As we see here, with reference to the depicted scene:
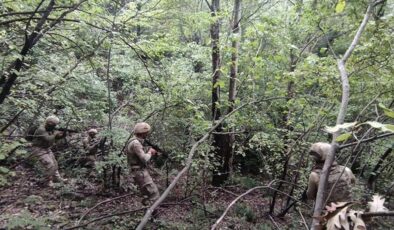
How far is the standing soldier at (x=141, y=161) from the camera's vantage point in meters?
6.65

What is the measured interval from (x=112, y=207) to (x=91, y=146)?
6.02 ft

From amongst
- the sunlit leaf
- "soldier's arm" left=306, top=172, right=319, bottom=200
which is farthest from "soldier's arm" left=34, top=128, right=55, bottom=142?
the sunlit leaf

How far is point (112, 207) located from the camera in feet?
25.3

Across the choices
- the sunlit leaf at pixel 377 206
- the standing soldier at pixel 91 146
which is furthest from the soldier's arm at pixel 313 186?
the standing soldier at pixel 91 146

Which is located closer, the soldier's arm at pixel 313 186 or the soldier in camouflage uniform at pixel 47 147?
the soldier's arm at pixel 313 186

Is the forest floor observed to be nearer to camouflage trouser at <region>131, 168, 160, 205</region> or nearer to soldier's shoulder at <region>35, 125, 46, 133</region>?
camouflage trouser at <region>131, 168, 160, 205</region>

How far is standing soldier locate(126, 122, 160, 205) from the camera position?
21.8ft

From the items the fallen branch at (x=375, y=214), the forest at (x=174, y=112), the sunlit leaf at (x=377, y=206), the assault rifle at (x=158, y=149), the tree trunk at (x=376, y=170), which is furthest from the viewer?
the tree trunk at (x=376, y=170)

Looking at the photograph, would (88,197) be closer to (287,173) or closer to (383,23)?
(287,173)

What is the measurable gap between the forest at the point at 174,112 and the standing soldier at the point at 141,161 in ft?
0.11

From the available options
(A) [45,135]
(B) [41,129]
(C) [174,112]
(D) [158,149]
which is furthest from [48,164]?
(C) [174,112]

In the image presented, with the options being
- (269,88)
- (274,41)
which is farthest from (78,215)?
(274,41)

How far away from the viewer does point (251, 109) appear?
7500 millimetres

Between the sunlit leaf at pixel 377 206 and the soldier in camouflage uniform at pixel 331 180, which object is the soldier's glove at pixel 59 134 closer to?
the soldier in camouflage uniform at pixel 331 180
